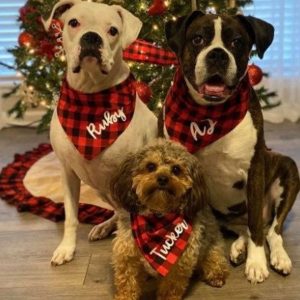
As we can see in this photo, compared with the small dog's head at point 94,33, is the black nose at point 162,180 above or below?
below

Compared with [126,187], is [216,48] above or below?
above

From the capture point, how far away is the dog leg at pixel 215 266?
2.16 meters

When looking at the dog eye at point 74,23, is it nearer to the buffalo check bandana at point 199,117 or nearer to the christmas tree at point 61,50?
the buffalo check bandana at point 199,117

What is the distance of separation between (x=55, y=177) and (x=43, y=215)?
0.47 m

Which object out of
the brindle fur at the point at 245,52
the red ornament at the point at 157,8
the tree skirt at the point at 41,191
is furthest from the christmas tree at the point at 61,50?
the brindle fur at the point at 245,52

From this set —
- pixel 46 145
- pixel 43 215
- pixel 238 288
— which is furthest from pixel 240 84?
pixel 46 145

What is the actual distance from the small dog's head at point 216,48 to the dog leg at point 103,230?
2.76ft

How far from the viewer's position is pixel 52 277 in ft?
7.51

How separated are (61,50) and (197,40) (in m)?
1.27

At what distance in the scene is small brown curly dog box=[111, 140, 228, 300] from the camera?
1893 millimetres

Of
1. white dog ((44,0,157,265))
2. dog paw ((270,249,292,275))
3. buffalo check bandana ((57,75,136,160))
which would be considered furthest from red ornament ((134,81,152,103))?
dog paw ((270,249,292,275))

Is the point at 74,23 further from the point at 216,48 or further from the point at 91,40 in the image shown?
the point at 216,48

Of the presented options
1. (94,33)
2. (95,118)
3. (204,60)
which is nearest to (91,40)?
(94,33)

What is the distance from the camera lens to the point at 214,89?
204 cm
